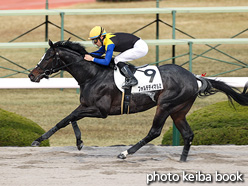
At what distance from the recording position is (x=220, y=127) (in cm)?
792

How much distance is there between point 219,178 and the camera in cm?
569

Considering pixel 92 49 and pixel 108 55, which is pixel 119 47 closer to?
pixel 108 55

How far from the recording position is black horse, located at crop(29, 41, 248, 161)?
6660mm

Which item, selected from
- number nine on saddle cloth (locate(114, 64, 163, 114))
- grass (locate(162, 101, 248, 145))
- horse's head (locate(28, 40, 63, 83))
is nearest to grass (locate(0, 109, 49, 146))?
horse's head (locate(28, 40, 63, 83))

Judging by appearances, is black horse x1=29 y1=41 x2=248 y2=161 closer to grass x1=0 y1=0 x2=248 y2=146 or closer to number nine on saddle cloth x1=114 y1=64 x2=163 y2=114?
number nine on saddle cloth x1=114 y1=64 x2=163 y2=114

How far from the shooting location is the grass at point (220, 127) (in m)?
7.83

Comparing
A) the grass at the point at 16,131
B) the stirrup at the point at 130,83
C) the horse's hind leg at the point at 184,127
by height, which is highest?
the stirrup at the point at 130,83

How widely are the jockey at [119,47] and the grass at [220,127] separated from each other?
1.76 metres

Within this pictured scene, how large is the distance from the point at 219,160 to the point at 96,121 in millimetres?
4198

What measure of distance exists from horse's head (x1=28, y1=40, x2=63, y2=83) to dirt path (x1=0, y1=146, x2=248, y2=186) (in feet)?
3.35

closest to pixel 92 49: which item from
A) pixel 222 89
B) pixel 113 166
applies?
pixel 222 89

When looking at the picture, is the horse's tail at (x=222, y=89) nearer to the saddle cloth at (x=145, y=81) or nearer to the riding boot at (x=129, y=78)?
the saddle cloth at (x=145, y=81)

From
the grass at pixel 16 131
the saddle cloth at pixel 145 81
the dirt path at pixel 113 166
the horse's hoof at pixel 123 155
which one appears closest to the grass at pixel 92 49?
the grass at pixel 16 131

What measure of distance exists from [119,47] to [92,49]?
39.5 ft
